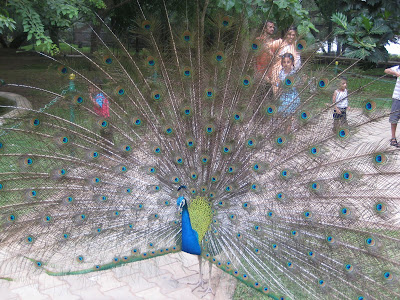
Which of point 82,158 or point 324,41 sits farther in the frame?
point 82,158

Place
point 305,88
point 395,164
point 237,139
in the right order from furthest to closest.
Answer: point 237,139, point 305,88, point 395,164

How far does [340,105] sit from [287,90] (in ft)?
1.38

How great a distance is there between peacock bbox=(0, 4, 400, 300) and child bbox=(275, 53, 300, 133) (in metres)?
0.01

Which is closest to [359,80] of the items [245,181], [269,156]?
[269,156]

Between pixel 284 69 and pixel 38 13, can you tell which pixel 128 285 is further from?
pixel 38 13

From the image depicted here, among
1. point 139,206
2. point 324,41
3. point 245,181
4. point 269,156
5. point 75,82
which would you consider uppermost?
point 324,41

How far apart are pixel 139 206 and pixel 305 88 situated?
1658mm

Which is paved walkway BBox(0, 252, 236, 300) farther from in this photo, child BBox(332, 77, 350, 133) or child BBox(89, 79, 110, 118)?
child BBox(332, 77, 350, 133)

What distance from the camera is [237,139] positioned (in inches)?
128

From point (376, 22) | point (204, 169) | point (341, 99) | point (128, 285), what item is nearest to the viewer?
point (341, 99)

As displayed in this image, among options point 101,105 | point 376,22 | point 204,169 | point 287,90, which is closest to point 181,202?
point 204,169

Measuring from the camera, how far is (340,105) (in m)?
2.96

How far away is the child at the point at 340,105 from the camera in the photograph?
115 inches

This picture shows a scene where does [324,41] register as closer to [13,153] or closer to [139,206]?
[139,206]
